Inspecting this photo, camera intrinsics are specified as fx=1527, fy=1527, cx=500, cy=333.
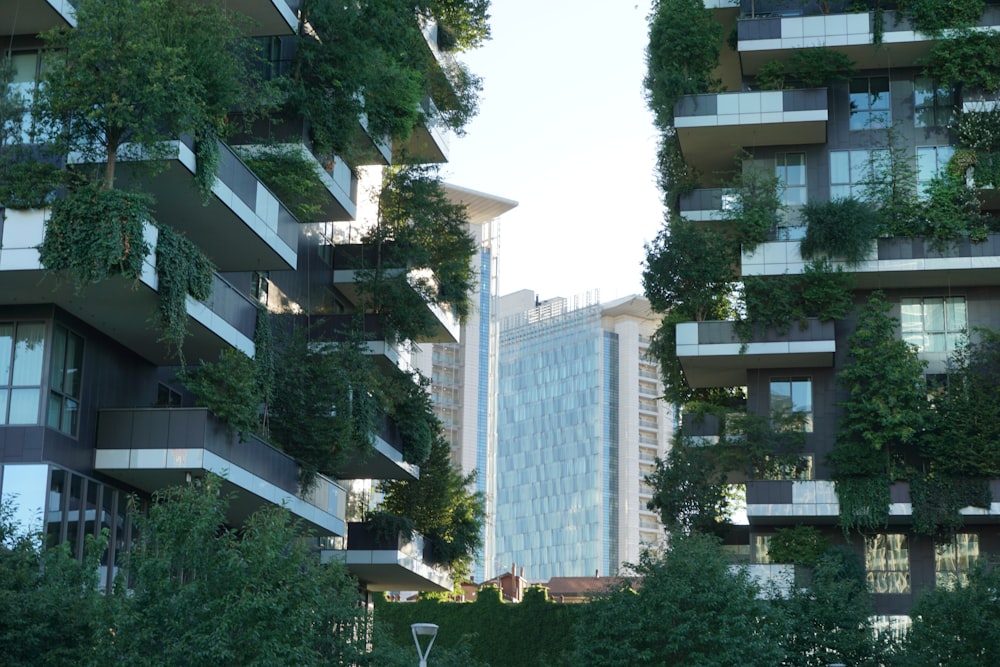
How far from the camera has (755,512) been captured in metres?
50.4

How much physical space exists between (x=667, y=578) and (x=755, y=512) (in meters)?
10.5

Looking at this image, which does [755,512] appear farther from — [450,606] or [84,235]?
[84,235]

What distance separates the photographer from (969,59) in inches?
A: 2098

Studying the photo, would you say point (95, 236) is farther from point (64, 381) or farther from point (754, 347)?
point (754, 347)

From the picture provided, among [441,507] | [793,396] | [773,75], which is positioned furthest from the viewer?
[441,507]

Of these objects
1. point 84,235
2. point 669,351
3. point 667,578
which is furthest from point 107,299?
point 669,351

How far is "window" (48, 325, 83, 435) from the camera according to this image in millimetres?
31797

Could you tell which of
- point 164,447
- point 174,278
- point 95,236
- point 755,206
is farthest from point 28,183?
point 755,206

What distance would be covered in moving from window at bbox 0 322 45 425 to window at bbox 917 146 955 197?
3318 cm

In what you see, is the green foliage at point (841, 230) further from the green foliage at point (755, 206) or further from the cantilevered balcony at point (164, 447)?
the cantilevered balcony at point (164, 447)

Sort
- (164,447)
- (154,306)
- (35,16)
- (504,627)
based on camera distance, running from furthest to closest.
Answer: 1. (504,627)
2. (164,447)
3. (154,306)
4. (35,16)

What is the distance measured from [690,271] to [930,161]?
31.3 feet

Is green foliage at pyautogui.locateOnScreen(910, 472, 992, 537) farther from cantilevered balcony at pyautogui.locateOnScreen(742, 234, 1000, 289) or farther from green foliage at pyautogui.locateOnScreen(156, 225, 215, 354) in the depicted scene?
green foliage at pyautogui.locateOnScreen(156, 225, 215, 354)

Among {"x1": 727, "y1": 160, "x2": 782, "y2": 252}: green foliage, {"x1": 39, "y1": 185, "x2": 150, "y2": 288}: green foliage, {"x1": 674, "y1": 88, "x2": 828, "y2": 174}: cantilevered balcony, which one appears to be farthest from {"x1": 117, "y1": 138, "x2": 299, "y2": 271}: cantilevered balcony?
{"x1": 674, "y1": 88, "x2": 828, "y2": 174}: cantilevered balcony
